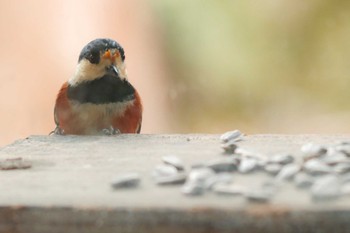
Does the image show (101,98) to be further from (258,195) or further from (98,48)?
(258,195)

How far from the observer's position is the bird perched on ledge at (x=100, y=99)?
3.04 metres

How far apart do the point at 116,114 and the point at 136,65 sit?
1676mm

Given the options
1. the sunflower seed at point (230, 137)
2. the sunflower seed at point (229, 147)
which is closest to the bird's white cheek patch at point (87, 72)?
the sunflower seed at point (230, 137)

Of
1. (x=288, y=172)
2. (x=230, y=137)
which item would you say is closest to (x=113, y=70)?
(x=230, y=137)

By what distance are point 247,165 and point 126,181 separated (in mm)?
287

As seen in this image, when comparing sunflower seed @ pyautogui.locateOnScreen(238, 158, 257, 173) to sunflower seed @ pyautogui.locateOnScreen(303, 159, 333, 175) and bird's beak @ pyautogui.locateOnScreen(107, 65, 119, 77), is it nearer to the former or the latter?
sunflower seed @ pyautogui.locateOnScreen(303, 159, 333, 175)

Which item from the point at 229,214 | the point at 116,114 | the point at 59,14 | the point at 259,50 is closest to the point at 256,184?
the point at 229,214

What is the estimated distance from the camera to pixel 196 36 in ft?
14.9

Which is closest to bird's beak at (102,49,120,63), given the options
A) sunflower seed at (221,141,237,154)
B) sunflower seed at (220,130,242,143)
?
sunflower seed at (220,130,242,143)

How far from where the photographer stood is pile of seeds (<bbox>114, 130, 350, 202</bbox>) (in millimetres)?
1502

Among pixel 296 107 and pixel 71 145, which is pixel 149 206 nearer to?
pixel 71 145

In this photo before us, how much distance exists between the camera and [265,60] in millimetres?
4516

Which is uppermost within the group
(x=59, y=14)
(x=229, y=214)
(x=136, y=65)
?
(x=59, y=14)

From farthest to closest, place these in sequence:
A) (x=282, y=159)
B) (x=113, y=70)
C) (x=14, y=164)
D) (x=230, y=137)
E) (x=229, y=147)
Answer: (x=113, y=70) < (x=230, y=137) < (x=229, y=147) < (x=14, y=164) < (x=282, y=159)
